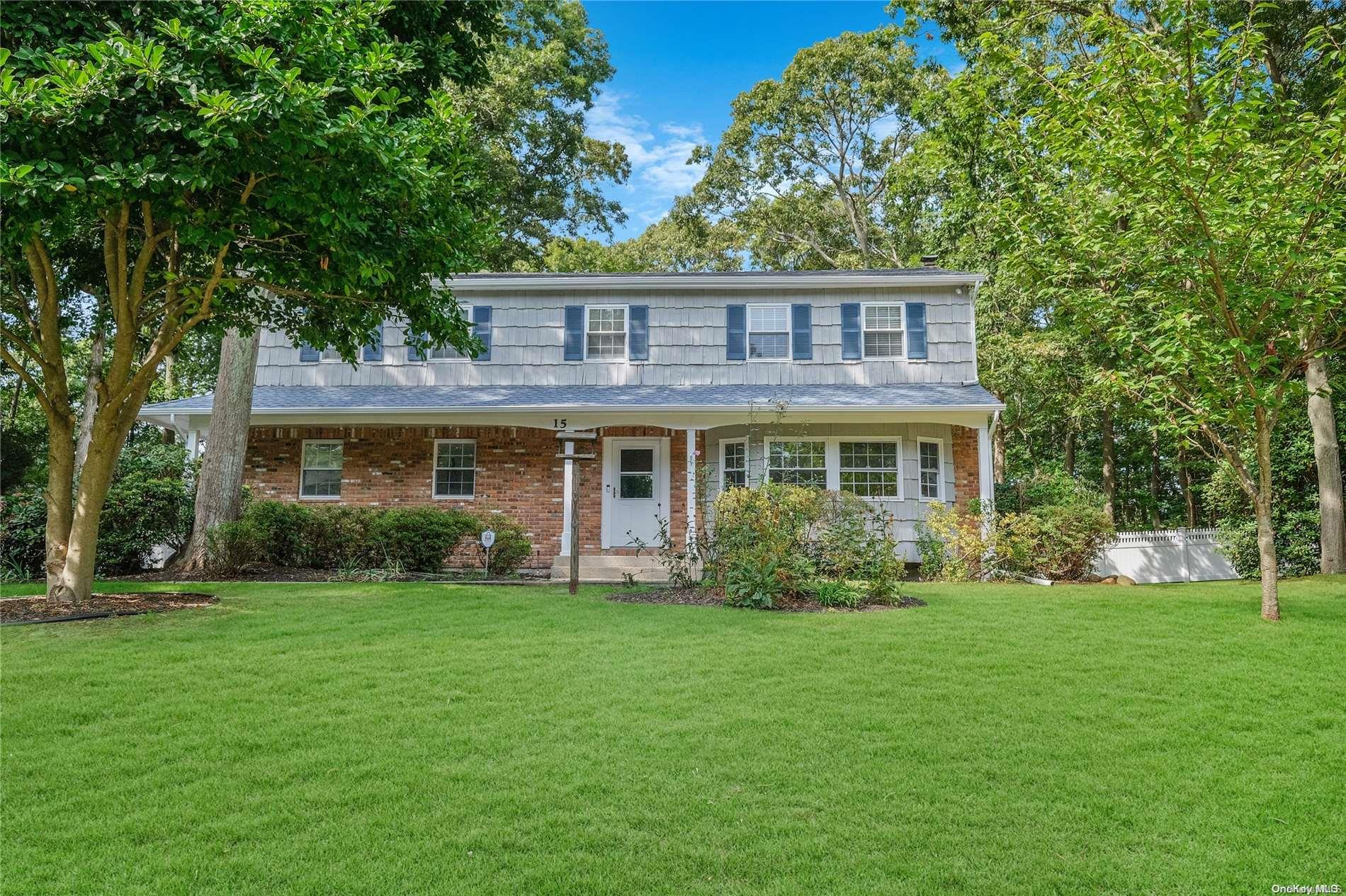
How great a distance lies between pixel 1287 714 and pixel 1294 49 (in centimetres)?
1404

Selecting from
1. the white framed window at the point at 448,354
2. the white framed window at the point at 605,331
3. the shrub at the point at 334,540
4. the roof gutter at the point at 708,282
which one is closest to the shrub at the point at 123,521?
the shrub at the point at 334,540

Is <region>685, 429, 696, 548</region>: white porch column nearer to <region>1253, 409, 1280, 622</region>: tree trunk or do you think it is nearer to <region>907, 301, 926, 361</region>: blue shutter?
<region>907, 301, 926, 361</region>: blue shutter

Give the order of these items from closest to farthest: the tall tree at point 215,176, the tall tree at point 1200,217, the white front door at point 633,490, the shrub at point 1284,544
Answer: the tall tree at point 215,176
the tall tree at point 1200,217
the shrub at point 1284,544
the white front door at point 633,490

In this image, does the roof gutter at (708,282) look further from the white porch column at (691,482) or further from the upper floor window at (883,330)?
the white porch column at (691,482)

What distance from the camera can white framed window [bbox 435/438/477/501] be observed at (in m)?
14.1

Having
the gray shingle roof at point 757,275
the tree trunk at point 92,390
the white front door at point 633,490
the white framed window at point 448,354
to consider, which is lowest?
the white front door at point 633,490

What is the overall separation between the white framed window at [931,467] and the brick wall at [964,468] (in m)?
0.23

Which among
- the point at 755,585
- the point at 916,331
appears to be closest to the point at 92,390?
the point at 755,585

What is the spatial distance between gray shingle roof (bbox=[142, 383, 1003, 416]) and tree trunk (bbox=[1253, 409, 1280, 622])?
4.21 m

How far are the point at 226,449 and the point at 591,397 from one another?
18.4 ft

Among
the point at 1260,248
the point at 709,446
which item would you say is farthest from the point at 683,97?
the point at 1260,248

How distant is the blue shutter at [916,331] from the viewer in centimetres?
1416

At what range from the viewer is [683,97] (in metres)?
19.3

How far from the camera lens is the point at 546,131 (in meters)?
24.1
